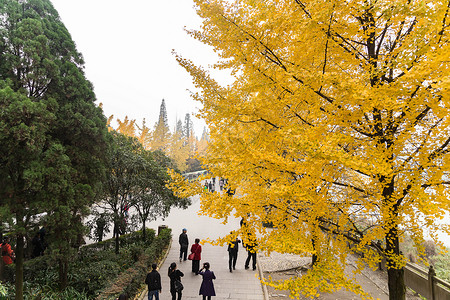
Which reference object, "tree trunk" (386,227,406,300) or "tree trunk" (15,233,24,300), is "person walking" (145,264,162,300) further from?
"tree trunk" (386,227,406,300)

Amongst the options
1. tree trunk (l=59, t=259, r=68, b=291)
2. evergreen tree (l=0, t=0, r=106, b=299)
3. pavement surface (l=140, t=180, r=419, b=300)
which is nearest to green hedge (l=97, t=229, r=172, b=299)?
pavement surface (l=140, t=180, r=419, b=300)

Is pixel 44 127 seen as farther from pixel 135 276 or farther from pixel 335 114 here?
pixel 335 114

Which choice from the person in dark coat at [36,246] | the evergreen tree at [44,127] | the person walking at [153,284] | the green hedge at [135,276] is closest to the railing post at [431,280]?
the person walking at [153,284]

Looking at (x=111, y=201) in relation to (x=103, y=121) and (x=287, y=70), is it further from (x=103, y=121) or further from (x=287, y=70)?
(x=287, y=70)

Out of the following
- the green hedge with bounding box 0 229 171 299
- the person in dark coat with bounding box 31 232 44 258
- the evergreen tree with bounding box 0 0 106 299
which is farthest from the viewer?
the person in dark coat with bounding box 31 232 44 258

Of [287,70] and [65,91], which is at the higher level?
[65,91]

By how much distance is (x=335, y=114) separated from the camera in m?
3.99

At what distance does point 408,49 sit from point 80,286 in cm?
1083

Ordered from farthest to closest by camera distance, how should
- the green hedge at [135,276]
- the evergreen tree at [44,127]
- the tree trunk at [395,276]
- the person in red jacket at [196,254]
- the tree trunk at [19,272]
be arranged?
the person in red jacket at [196,254] → the green hedge at [135,276] → the tree trunk at [19,272] → the evergreen tree at [44,127] → the tree trunk at [395,276]

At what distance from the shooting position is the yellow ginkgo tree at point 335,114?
3238 mm

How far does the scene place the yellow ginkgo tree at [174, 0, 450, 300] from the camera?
324 centimetres

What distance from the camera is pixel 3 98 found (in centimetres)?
584

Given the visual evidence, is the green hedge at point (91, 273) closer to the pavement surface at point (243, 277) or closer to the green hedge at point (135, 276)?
the green hedge at point (135, 276)

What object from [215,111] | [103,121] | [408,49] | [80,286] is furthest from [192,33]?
[80,286]
